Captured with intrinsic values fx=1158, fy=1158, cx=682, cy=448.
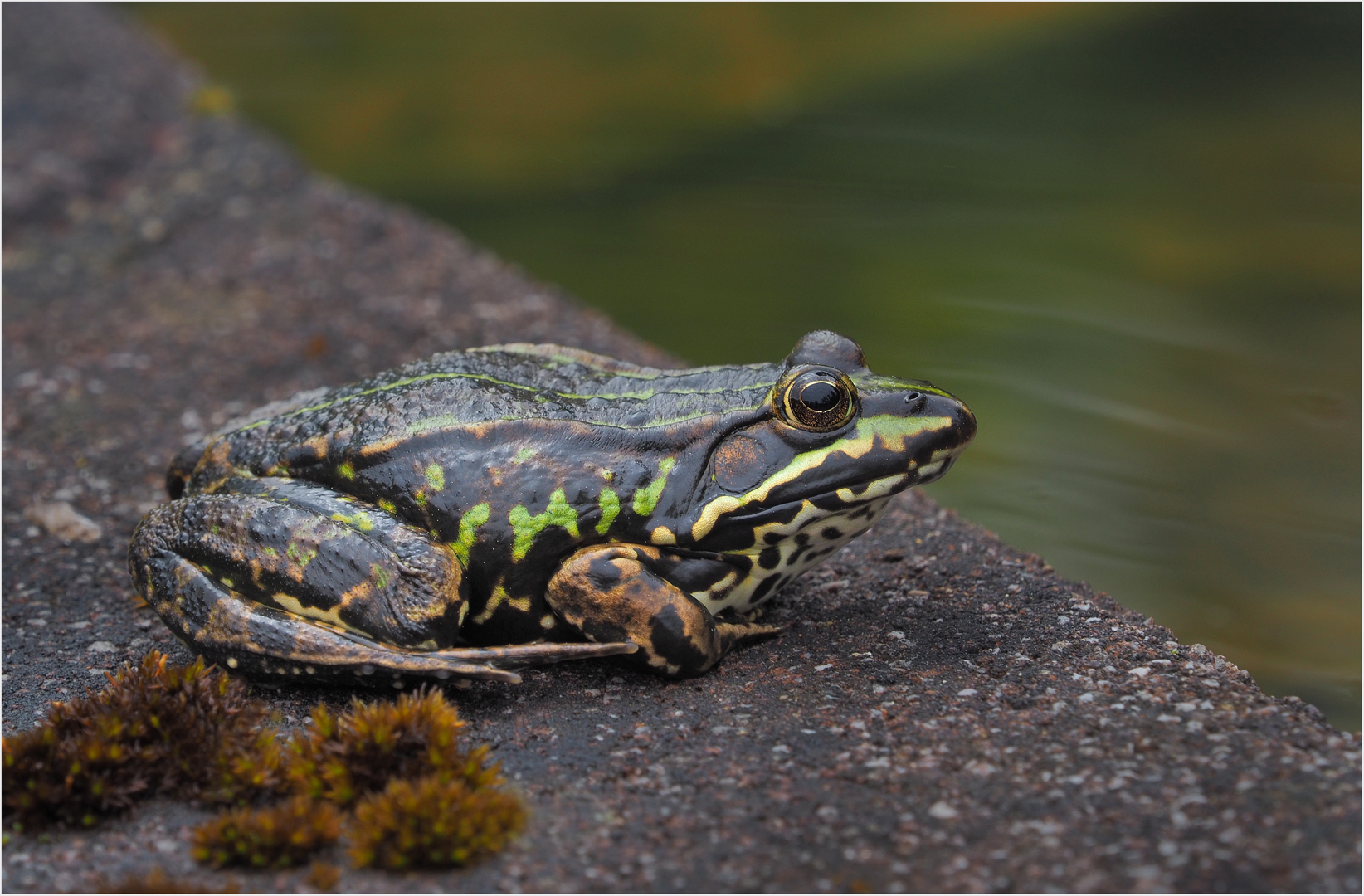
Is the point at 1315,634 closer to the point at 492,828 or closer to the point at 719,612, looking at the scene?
the point at 719,612

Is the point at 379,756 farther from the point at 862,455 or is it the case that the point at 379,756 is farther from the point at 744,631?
the point at 862,455

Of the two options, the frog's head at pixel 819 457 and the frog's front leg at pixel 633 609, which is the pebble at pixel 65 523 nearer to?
the frog's front leg at pixel 633 609

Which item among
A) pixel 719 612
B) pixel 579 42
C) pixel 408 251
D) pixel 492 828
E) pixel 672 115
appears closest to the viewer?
pixel 492 828

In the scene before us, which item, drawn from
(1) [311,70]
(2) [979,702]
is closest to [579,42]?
(1) [311,70]

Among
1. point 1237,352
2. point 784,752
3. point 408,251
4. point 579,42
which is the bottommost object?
point 784,752

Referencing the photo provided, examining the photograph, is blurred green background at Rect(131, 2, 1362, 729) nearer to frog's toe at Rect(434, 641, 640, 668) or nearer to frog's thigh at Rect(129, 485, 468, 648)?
frog's toe at Rect(434, 641, 640, 668)

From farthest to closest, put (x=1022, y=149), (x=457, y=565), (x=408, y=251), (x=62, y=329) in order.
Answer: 1. (x=1022, y=149)
2. (x=408, y=251)
3. (x=62, y=329)
4. (x=457, y=565)

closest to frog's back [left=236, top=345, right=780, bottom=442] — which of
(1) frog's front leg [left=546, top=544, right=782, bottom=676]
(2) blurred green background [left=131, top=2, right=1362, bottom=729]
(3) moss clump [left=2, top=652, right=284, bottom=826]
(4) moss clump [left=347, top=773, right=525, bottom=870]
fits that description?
(1) frog's front leg [left=546, top=544, right=782, bottom=676]
